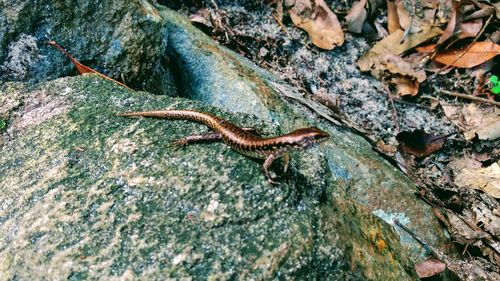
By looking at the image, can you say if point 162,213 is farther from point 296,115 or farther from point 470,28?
point 470,28

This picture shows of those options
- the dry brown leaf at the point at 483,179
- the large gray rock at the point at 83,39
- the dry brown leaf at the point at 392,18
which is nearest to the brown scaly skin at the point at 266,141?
the large gray rock at the point at 83,39

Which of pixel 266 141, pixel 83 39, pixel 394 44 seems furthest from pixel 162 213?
pixel 394 44

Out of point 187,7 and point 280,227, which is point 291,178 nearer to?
point 280,227

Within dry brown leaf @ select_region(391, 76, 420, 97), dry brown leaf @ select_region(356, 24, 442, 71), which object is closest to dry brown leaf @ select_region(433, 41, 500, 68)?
dry brown leaf @ select_region(356, 24, 442, 71)

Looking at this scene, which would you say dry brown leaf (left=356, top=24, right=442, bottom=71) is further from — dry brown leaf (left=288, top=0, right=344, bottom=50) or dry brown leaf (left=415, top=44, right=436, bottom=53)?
dry brown leaf (left=288, top=0, right=344, bottom=50)

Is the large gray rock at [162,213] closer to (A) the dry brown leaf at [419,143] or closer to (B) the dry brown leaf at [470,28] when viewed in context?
(A) the dry brown leaf at [419,143]

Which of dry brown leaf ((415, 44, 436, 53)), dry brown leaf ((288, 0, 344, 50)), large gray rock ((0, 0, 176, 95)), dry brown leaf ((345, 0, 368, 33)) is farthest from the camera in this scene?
dry brown leaf ((345, 0, 368, 33))
